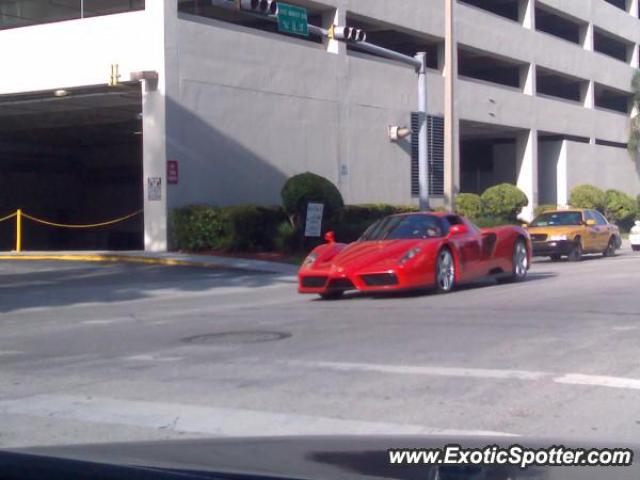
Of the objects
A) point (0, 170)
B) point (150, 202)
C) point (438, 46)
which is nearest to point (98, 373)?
point (150, 202)

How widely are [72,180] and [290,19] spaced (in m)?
28.8

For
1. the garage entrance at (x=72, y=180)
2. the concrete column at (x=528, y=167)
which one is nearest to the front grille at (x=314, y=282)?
the garage entrance at (x=72, y=180)

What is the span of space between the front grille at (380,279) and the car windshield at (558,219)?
42.8 feet

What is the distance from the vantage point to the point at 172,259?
25.2m

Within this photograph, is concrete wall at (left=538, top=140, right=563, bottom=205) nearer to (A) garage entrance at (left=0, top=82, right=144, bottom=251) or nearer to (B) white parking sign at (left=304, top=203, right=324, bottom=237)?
(A) garage entrance at (left=0, top=82, right=144, bottom=251)

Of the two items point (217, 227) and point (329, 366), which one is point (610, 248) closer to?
point (217, 227)

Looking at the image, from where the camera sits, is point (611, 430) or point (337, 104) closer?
point (611, 430)

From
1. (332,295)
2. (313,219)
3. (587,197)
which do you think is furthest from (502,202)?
(332,295)

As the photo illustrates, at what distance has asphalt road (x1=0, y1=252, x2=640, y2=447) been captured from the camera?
24.2 ft

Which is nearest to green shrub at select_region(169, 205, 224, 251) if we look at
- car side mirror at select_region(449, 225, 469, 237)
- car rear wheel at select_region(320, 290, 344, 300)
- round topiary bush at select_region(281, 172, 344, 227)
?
round topiary bush at select_region(281, 172, 344, 227)

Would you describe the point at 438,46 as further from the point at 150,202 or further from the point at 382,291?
the point at 382,291

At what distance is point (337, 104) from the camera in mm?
32562

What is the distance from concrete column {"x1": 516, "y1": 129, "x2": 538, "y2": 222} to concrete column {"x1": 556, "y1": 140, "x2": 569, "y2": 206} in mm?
2437

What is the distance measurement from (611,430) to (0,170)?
41.0 m
